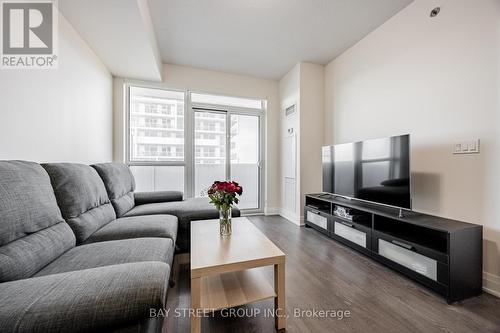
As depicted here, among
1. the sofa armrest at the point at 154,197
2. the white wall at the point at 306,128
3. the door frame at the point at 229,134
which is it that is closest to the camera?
the sofa armrest at the point at 154,197

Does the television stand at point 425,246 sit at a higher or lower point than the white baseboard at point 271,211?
higher

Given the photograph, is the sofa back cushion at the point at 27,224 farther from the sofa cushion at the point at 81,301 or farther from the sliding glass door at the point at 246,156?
the sliding glass door at the point at 246,156

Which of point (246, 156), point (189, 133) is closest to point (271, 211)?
point (246, 156)

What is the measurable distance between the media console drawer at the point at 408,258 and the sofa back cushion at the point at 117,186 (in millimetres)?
2594

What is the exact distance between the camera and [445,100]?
182 cm

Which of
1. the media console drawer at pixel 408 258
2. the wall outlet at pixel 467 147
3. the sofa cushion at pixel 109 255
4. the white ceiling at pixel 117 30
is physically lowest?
the media console drawer at pixel 408 258

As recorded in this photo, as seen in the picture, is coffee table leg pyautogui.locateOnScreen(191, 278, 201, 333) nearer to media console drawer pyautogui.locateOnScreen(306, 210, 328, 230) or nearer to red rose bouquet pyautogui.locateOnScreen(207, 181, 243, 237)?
red rose bouquet pyautogui.locateOnScreen(207, 181, 243, 237)

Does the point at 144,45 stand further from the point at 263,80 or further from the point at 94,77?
the point at 263,80

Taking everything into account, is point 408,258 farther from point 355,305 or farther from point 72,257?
point 72,257

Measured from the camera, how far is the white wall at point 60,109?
136cm

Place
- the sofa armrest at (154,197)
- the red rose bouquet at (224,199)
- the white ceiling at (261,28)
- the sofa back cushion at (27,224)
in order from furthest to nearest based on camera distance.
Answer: the sofa armrest at (154,197), the white ceiling at (261,28), the red rose bouquet at (224,199), the sofa back cushion at (27,224)

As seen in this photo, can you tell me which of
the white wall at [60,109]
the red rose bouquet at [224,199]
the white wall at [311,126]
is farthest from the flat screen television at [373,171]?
the white wall at [60,109]

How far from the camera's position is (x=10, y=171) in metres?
0.99

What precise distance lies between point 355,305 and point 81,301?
1573mm
